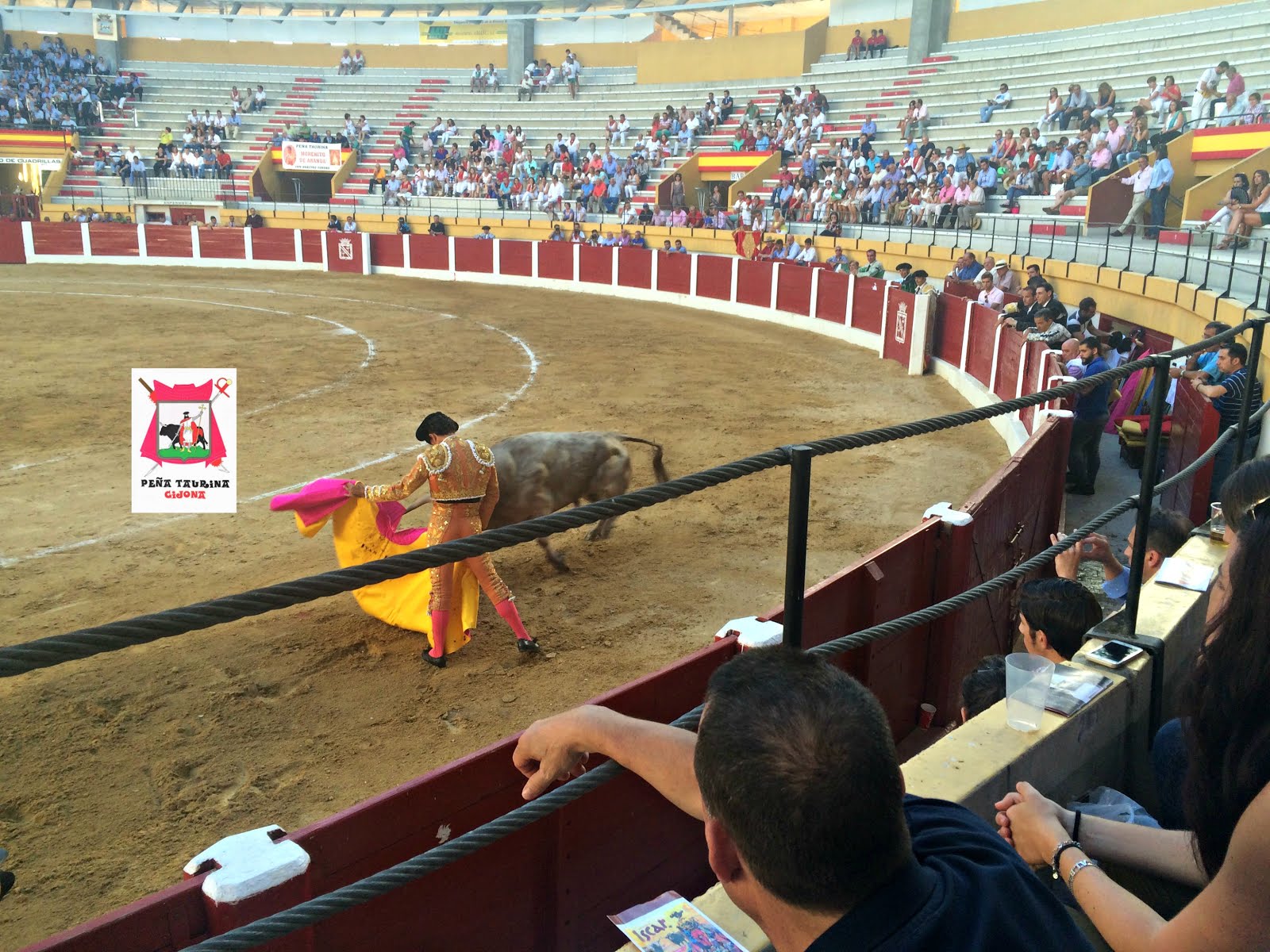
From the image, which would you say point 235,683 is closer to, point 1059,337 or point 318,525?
point 318,525

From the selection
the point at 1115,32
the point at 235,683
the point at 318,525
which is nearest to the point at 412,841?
the point at 235,683

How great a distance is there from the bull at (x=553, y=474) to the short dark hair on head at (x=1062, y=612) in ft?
10.0

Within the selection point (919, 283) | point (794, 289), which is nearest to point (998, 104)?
point (794, 289)

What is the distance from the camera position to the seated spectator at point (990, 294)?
11410 millimetres

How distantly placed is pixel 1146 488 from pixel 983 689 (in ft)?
2.27

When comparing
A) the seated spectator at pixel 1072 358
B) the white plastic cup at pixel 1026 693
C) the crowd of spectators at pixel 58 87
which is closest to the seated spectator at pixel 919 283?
the seated spectator at pixel 1072 358

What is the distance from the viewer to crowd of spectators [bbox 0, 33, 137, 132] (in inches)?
1316

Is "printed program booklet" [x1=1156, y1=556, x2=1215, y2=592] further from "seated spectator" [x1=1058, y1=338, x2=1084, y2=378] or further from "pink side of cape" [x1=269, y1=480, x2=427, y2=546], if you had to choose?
"seated spectator" [x1=1058, y1=338, x2=1084, y2=378]

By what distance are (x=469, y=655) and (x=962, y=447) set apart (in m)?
5.57

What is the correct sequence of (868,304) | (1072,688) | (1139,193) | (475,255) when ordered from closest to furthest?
(1072,688), (868,304), (1139,193), (475,255)

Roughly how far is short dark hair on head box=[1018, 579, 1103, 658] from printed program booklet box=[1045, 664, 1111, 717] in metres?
0.36

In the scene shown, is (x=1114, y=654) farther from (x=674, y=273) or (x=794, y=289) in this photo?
(x=674, y=273)

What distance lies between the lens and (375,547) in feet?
16.7

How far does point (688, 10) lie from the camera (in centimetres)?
3625
